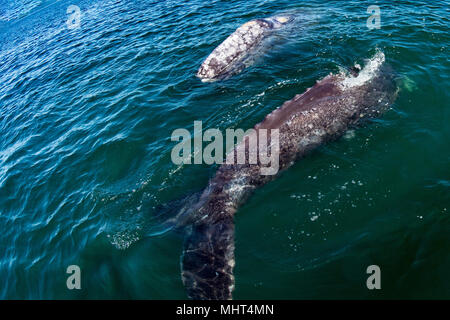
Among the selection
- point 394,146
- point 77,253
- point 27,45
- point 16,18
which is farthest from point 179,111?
point 16,18

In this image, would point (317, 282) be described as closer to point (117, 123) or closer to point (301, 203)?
point (301, 203)

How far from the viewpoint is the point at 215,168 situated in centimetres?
1135

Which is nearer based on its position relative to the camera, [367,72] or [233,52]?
[367,72]

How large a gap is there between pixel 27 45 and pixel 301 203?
25802mm

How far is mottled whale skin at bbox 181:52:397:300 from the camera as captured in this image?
860 centimetres

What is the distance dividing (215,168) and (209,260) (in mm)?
3477

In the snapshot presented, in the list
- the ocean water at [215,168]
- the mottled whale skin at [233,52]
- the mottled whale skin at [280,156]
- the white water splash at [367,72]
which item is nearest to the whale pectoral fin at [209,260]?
the mottled whale skin at [280,156]

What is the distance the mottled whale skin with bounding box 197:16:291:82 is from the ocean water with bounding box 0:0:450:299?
619 mm

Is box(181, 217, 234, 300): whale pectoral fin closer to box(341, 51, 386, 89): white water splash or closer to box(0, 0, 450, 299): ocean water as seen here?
box(0, 0, 450, 299): ocean water

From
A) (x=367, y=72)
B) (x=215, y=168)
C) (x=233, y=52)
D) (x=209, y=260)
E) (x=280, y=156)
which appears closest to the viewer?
(x=209, y=260)

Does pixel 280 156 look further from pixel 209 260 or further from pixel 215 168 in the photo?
pixel 209 260

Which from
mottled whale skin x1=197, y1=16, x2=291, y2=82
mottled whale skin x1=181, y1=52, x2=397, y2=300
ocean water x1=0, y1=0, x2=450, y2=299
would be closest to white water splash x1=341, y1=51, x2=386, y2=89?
mottled whale skin x1=181, y1=52, x2=397, y2=300

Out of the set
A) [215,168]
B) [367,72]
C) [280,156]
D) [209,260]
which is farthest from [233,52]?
[209,260]

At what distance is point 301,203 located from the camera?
388 inches
